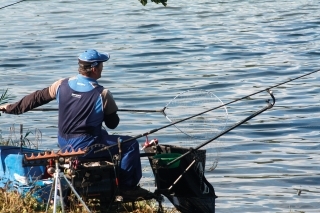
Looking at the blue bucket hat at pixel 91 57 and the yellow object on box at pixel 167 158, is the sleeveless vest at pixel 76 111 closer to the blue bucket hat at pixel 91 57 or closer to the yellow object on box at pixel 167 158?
the blue bucket hat at pixel 91 57

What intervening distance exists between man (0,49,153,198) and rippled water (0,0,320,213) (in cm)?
301

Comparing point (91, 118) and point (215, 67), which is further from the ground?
point (91, 118)

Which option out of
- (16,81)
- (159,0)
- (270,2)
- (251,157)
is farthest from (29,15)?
(159,0)

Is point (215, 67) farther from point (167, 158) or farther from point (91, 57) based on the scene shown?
point (91, 57)

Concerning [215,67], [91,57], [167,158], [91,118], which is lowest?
[215,67]

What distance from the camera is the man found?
320 inches

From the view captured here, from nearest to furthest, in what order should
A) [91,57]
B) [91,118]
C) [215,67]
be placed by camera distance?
[91,118], [91,57], [215,67]

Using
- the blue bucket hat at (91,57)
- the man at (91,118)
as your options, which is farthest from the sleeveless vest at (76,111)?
the blue bucket hat at (91,57)

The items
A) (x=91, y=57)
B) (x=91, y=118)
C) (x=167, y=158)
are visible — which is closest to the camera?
(x=91, y=118)

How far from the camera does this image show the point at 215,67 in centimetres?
2266

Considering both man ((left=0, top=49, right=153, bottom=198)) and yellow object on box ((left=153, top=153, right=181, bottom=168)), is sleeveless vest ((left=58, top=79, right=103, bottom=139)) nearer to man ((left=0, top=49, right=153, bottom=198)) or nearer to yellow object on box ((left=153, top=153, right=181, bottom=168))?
man ((left=0, top=49, right=153, bottom=198))

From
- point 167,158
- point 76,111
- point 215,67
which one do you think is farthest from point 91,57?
point 215,67

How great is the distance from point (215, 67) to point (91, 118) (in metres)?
14.7

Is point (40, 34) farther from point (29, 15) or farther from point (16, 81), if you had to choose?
point (16, 81)
